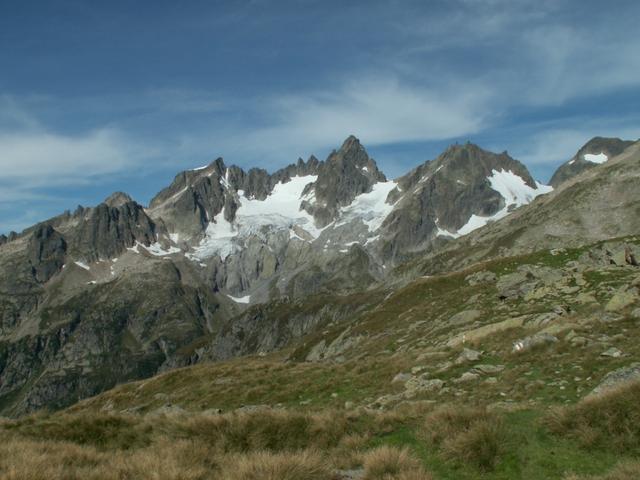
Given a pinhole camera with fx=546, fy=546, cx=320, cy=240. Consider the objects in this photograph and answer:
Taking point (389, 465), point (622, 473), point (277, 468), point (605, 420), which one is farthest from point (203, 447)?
point (605, 420)

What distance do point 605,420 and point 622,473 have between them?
2.58m

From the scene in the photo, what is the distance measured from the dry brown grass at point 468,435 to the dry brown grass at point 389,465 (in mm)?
1222

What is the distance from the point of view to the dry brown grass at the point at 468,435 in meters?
12.1

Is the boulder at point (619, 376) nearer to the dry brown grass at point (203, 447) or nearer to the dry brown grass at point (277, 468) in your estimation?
the dry brown grass at point (203, 447)

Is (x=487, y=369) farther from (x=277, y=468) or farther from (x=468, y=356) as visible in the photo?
(x=277, y=468)

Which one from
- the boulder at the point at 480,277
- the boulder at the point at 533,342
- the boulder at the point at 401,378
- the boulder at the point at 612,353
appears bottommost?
the boulder at the point at 401,378

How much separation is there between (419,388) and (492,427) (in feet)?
31.2

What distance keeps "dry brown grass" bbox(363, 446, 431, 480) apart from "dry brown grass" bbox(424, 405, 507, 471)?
1.22 metres

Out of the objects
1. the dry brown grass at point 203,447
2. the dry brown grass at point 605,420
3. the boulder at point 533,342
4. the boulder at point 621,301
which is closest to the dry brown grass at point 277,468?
the dry brown grass at point 203,447

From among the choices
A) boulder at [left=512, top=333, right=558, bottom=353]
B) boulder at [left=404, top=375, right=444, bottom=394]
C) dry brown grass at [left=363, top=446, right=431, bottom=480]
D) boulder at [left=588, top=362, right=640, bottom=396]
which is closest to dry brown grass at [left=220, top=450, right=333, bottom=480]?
dry brown grass at [left=363, top=446, right=431, bottom=480]

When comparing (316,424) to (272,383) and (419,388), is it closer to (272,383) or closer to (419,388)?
(419,388)

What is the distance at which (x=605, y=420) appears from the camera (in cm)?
1259

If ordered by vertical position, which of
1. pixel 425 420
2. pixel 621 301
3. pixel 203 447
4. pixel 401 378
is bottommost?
pixel 401 378

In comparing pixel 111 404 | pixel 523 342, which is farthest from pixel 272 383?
pixel 111 404
